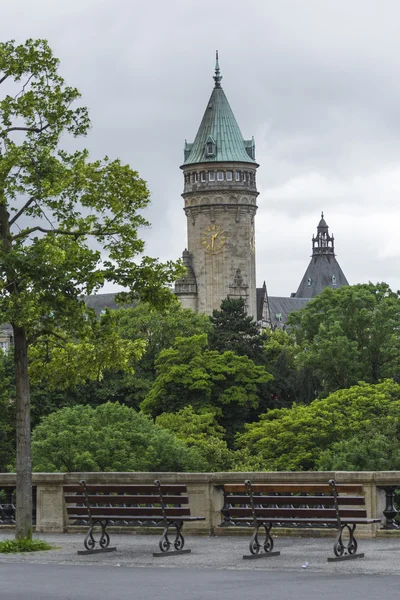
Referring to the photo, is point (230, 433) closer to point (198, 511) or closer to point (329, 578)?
point (198, 511)

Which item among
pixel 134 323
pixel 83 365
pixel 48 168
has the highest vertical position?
pixel 134 323

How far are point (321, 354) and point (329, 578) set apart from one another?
78504 millimetres

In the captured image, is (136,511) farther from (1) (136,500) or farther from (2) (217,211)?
(2) (217,211)

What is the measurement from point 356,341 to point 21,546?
7629 centimetres

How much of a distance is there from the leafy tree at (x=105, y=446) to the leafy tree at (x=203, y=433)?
7.76m

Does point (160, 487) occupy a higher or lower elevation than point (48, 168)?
lower

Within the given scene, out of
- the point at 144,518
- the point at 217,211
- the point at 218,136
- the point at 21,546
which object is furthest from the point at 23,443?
the point at 218,136

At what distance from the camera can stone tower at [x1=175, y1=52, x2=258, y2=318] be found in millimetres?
172125

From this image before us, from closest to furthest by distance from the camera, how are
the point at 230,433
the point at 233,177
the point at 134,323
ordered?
the point at 230,433 < the point at 134,323 < the point at 233,177

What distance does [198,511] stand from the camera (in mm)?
21906

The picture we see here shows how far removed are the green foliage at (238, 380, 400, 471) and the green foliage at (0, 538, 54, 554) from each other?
52.4m

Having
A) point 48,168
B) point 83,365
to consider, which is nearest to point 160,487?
point 83,365

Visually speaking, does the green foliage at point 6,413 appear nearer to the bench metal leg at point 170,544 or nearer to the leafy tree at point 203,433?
the leafy tree at point 203,433

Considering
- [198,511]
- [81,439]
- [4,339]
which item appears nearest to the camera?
[198,511]
